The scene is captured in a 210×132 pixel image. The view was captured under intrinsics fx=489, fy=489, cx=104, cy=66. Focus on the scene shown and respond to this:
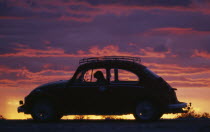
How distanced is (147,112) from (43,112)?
3.59 metres

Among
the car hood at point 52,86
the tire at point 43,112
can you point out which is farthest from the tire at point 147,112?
the tire at point 43,112

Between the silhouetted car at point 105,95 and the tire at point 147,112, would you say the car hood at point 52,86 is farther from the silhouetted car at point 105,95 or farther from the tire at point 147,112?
the tire at point 147,112

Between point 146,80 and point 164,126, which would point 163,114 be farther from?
point 164,126

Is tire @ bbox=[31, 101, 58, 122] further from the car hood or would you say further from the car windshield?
the car windshield

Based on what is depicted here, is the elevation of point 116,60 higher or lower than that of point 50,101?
higher

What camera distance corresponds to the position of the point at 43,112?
1666 cm

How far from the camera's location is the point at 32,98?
665 inches

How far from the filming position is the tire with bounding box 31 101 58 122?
652 inches

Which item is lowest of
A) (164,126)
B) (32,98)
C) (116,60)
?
(164,126)

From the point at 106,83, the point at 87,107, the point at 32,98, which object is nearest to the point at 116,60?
the point at 106,83

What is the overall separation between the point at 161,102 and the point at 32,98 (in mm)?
4482

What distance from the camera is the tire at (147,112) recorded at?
51.3 feet

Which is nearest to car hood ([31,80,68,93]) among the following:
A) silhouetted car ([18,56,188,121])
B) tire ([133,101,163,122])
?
silhouetted car ([18,56,188,121])

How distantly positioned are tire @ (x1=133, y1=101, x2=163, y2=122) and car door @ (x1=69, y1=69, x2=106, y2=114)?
129 centimetres
